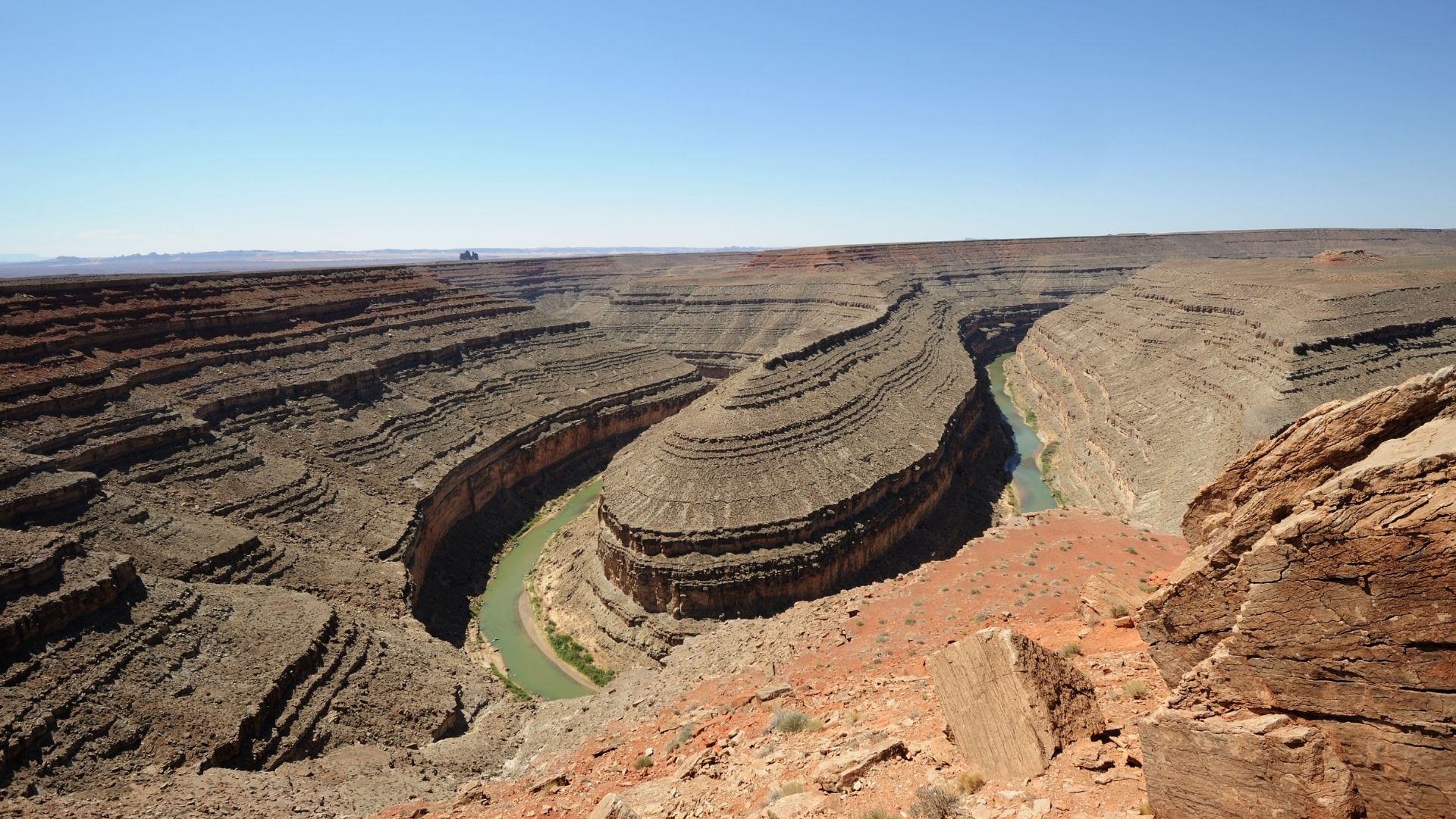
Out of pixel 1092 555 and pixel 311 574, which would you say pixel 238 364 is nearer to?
pixel 311 574

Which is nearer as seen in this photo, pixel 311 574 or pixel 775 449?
pixel 311 574

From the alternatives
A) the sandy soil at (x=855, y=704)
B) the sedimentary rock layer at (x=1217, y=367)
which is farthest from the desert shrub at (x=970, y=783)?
the sedimentary rock layer at (x=1217, y=367)

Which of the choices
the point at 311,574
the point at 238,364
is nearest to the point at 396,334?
the point at 238,364

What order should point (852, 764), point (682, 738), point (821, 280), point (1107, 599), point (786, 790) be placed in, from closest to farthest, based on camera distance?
point (852, 764)
point (786, 790)
point (682, 738)
point (1107, 599)
point (821, 280)

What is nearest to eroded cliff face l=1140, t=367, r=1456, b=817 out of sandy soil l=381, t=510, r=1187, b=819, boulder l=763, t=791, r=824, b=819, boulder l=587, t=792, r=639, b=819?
sandy soil l=381, t=510, r=1187, b=819

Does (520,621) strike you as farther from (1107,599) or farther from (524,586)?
(1107,599)

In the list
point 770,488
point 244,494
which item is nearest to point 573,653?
point 770,488
